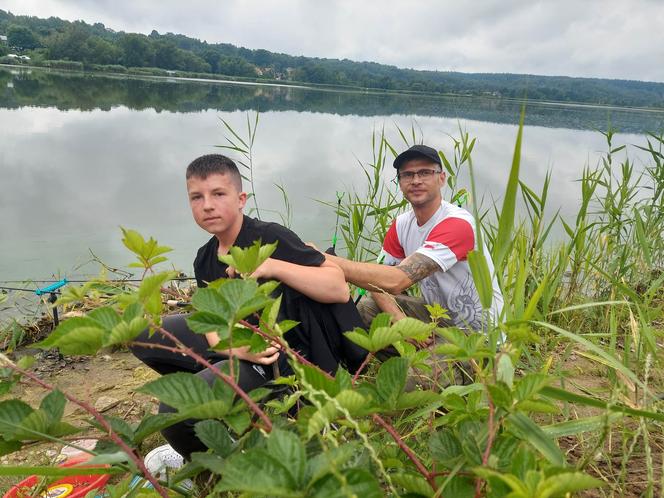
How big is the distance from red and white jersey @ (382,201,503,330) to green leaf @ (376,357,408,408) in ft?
5.21

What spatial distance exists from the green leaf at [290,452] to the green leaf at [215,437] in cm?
19

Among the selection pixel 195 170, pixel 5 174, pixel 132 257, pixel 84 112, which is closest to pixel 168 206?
pixel 132 257

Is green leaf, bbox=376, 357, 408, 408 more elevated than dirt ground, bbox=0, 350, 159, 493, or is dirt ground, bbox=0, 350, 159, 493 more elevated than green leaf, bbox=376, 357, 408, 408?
green leaf, bbox=376, 357, 408, 408

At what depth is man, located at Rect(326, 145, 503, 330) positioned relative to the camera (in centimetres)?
225

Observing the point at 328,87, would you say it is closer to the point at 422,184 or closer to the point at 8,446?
the point at 422,184

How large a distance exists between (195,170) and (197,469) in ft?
4.79

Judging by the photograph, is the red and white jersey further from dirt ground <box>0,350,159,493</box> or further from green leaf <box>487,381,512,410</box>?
green leaf <box>487,381,512,410</box>

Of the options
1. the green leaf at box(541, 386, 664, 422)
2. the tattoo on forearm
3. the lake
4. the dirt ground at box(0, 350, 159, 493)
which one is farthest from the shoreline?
the green leaf at box(541, 386, 664, 422)

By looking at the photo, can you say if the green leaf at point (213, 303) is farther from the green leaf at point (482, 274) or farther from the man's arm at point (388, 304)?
the man's arm at point (388, 304)

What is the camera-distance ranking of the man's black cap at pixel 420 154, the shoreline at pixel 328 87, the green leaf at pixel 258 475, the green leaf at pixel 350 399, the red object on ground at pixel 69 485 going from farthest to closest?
1. the shoreline at pixel 328 87
2. the man's black cap at pixel 420 154
3. the red object on ground at pixel 69 485
4. the green leaf at pixel 350 399
5. the green leaf at pixel 258 475

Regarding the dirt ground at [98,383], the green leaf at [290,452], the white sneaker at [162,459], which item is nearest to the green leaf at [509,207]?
the green leaf at [290,452]

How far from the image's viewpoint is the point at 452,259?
2314mm

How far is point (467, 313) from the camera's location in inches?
95.9

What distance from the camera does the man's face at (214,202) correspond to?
1874 mm
